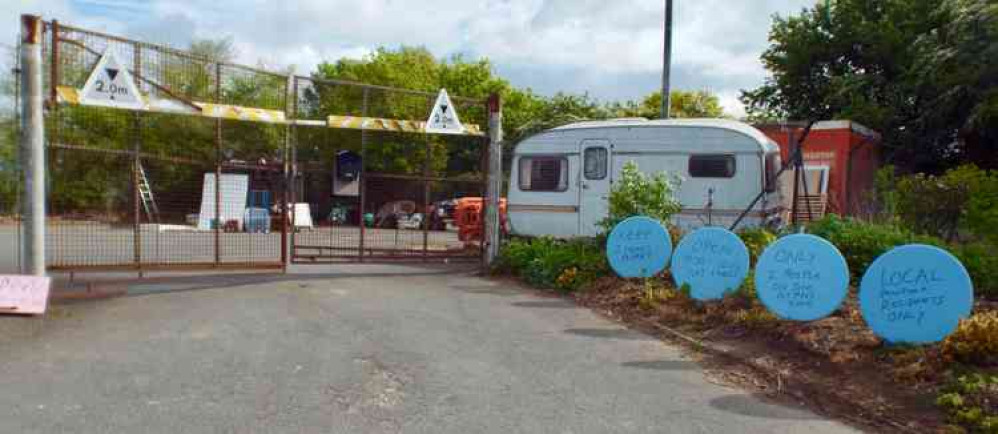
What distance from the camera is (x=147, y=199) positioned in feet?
35.8

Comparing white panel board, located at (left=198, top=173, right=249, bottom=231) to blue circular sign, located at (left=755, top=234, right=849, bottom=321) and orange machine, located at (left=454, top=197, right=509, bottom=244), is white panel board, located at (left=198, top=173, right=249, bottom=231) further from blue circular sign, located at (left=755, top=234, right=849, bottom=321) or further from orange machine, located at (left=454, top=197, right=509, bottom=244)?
blue circular sign, located at (left=755, top=234, right=849, bottom=321)

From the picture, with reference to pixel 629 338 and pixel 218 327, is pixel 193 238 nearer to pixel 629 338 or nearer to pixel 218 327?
pixel 218 327

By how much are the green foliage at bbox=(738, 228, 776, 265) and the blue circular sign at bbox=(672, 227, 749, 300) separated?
1275 millimetres

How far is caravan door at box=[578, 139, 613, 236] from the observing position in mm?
14281

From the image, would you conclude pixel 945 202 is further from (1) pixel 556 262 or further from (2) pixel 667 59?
(2) pixel 667 59

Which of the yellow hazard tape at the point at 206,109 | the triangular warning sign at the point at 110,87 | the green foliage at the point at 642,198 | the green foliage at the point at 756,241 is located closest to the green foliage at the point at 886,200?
the green foliage at the point at 756,241

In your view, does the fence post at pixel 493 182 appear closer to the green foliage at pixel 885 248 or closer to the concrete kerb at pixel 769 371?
the concrete kerb at pixel 769 371

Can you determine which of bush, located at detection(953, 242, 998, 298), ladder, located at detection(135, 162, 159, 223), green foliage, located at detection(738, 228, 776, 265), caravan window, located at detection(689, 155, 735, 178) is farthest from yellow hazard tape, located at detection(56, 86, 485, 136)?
bush, located at detection(953, 242, 998, 298)

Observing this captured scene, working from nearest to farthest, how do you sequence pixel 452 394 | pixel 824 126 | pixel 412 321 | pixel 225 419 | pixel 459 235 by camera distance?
pixel 225 419 → pixel 452 394 → pixel 412 321 → pixel 459 235 → pixel 824 126

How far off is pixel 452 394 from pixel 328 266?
25.0 ft

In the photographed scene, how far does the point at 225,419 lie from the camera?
16.9 ft

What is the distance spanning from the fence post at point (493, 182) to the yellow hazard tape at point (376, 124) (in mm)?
448

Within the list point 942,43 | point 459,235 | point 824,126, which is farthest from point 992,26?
point 459,235

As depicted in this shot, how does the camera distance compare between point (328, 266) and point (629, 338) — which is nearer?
point (629, 338)
